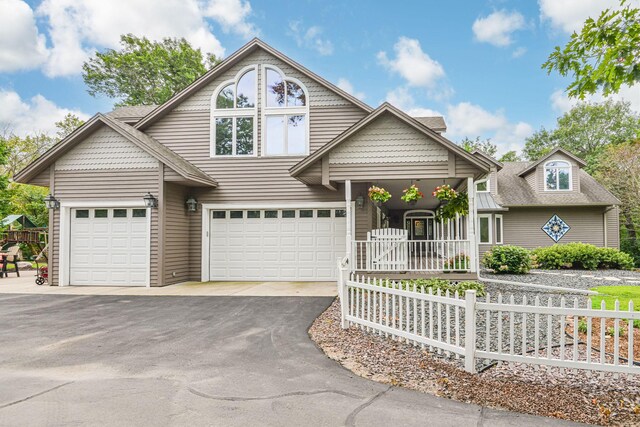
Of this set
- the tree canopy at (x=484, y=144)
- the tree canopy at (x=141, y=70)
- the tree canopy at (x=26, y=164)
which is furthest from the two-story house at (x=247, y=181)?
the tree canopy at (x=484, y=144)

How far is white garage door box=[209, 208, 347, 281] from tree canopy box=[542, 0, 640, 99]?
8.28 m

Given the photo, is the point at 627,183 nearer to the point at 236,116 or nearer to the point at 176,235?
the point at 236,116

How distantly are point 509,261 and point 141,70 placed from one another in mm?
29074

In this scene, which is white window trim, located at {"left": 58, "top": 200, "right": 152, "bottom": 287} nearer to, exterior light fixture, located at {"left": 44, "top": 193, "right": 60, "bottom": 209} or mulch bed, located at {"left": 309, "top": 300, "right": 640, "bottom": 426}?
exterior light fixture, located at {"left": 44, "top": 193, "right": 60, "bottom": 209}

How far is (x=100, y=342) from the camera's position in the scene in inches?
218

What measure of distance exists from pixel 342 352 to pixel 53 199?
33.6 feet

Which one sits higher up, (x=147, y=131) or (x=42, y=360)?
(x=147, y=131)

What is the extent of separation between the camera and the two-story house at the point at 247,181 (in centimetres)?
1028

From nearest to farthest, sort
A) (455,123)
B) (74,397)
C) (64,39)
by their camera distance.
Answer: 1. (74,397)
2. (64,39)
3. (455,123)

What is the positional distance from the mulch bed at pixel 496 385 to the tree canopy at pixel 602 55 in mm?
2955

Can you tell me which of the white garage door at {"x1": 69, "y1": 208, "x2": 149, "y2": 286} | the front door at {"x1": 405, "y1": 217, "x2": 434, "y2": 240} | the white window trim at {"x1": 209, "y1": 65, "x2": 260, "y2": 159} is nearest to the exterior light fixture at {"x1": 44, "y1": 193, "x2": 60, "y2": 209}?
the white garage door at {"x1": 69, "y1": 208, "x2": 149, "y2": 286}

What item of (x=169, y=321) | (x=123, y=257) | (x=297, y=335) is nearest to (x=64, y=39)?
(x=123, y=257)

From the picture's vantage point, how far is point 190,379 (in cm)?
408

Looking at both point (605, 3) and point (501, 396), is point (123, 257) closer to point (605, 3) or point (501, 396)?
point (501, 396)
